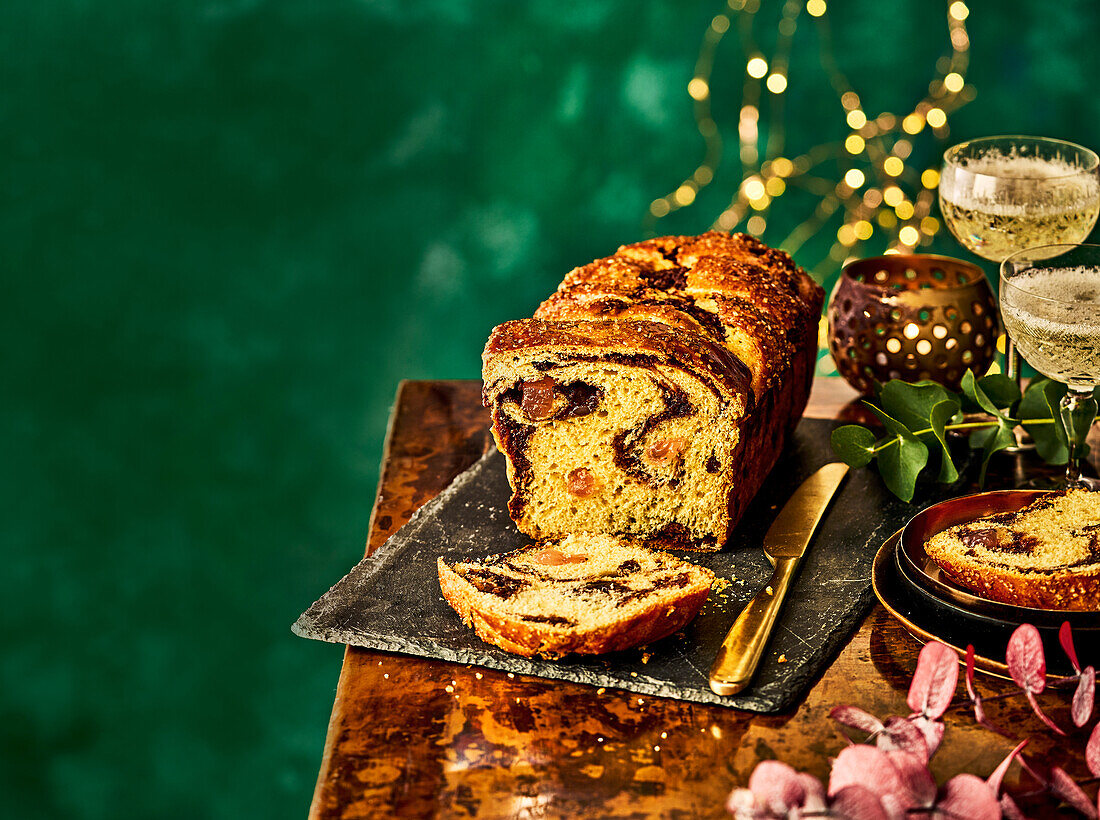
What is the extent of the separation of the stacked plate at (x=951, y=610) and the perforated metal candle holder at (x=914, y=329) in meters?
0.66

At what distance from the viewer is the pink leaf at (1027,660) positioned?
1526 mm

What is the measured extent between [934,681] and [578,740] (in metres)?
0.49

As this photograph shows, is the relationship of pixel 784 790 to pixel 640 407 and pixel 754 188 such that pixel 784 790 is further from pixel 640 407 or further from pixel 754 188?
pixel 754 188

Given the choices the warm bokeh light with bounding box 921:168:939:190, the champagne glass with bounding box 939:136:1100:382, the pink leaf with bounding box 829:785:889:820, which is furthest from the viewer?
the warm bokeh light with bounding box 921:168:939:190

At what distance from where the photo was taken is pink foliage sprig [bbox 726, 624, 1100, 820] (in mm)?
1278

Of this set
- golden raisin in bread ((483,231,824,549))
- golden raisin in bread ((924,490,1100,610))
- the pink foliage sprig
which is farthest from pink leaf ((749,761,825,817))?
golden raisin in bread ((483,231,824,549))

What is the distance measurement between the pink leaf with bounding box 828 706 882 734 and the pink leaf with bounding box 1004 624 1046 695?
207mm

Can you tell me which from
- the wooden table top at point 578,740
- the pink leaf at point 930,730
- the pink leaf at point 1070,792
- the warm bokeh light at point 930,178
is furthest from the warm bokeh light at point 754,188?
the pink leaf at point 1070,792

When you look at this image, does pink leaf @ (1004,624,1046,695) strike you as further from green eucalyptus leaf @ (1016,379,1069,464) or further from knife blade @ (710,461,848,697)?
green eucalyptus leaf @ (1016,379,1069,464)

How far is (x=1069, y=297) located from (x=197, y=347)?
3023mm

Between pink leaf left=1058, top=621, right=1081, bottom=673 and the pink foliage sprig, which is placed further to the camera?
pink leaf left=1058, top=621, right=1081, bottom=673

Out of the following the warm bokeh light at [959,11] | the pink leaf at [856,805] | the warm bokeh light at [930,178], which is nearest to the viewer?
the pink leaf at [856,805]

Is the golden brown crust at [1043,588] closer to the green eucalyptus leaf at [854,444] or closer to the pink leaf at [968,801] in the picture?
the pink leaf at [968,801]

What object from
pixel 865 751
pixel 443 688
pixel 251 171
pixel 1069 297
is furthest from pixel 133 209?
pixel 865 751
